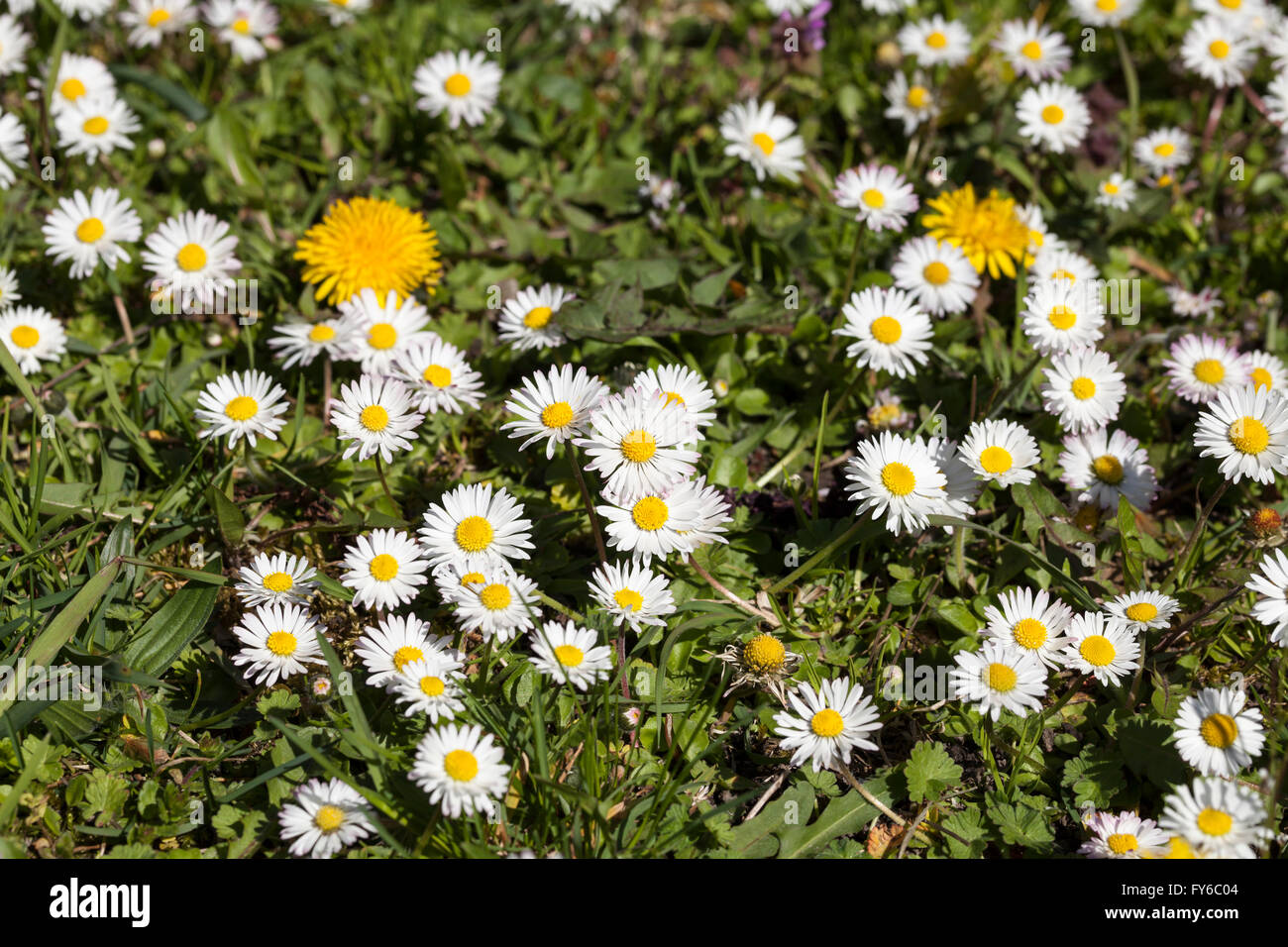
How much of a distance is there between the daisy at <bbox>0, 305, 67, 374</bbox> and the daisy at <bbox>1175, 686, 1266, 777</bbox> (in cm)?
379

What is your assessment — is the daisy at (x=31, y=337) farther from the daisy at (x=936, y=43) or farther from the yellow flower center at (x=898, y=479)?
the daisy at (x=936, y=43)

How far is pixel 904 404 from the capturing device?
401 centimetres

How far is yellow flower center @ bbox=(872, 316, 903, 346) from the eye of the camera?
3.62 m

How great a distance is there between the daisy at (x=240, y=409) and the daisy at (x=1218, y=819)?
2.75 meters

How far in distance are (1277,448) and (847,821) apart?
5.62 ft

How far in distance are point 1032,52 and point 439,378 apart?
301cm

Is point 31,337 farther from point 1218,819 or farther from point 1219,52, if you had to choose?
point 1219,52

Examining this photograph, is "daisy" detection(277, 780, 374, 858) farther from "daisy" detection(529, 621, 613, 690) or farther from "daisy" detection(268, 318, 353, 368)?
"daisy" detection(268, 318, 353, 368)

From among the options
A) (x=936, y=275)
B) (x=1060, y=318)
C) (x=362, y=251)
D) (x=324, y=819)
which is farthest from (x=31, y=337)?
(x=1060, y=318)

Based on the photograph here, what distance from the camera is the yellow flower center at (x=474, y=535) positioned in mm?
3102

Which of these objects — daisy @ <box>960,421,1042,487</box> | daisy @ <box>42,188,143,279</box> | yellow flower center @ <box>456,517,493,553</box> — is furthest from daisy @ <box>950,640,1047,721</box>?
daisy @ <box>42,188,143,279</box>

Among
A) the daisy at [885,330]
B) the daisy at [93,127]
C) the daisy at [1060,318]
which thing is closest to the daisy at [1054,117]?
the daisy at [1060,318]

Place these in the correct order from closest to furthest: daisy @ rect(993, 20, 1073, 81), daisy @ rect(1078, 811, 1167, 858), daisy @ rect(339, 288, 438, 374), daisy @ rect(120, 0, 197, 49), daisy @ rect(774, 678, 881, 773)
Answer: daisy @ rect(1078, 811, 1167, 858), daisy @ rect(774, 678, 881, 773), daisy @ rect(339, 288, 438, 374), daisy @ rect(993, 20, 1073, 81), daisy @ rect(120, 0, 197, 49)
